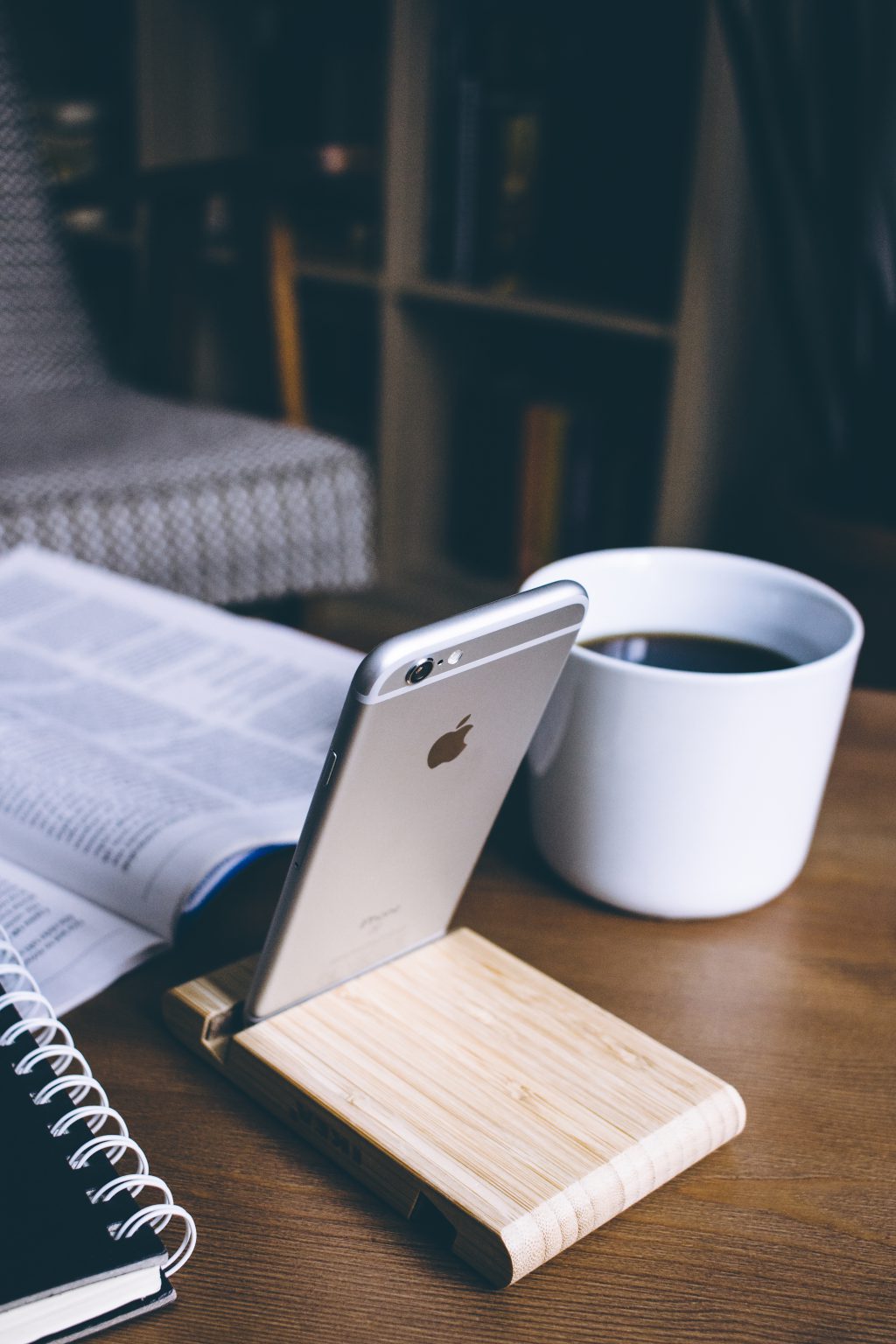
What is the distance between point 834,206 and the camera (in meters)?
1.16

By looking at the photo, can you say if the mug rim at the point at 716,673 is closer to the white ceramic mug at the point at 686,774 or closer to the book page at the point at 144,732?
the white ceramic mug at the point at 686,774

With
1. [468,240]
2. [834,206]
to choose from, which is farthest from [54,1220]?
[468,240]

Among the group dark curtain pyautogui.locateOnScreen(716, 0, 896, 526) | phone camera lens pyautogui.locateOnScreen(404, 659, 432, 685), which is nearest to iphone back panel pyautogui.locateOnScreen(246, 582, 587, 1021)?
phone camera lens pyautogui.locateOnScreen(404, 659, 432, 685)

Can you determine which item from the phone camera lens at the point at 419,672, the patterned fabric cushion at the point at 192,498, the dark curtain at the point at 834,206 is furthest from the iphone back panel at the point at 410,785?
the dark curtain at the point at 834,206

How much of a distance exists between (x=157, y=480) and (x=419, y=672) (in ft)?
3.08

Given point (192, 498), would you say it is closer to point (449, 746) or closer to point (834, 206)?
point (834, 206)

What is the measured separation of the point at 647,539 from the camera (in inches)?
68.9

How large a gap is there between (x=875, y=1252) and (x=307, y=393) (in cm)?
209

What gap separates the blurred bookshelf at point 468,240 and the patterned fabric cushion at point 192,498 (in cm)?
21

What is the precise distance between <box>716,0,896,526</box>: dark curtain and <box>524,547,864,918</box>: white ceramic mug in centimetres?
79

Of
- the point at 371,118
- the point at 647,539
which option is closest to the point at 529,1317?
the point at 647,539

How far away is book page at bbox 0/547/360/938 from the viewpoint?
461 millimetres

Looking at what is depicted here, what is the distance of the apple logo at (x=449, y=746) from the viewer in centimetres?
35

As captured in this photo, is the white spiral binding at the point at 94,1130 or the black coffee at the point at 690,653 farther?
the black coffee at the point at 690,653
